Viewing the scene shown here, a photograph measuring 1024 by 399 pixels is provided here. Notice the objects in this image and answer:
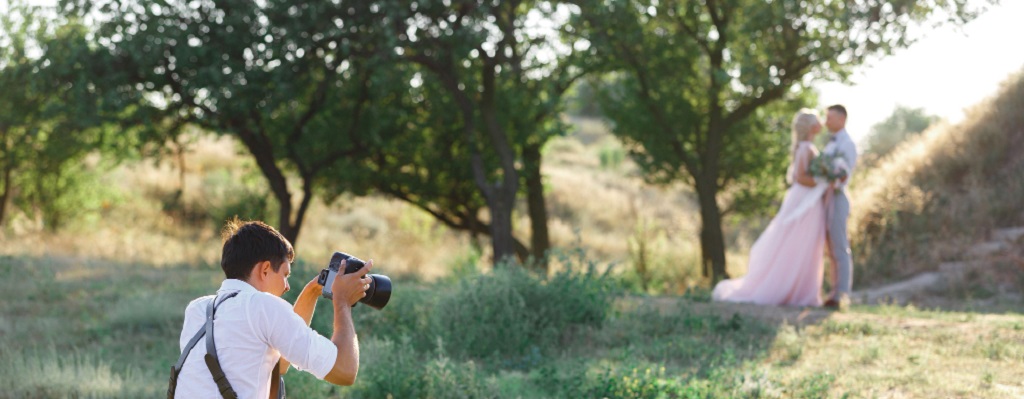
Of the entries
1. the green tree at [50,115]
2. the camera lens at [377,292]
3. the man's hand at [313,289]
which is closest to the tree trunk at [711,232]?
the green tree at [50,115]

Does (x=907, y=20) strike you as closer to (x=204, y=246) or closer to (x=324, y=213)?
(x=204, y=246)

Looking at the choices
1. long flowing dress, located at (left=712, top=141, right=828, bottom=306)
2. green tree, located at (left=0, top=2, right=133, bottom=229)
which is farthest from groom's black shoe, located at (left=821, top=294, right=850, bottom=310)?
green tree, located at (left=0, top=2, right=133, bottom=229)

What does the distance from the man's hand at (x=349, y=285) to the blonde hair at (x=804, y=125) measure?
817cm

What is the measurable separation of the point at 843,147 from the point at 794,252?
1325mm

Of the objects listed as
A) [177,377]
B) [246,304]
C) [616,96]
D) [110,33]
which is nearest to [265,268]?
[246,304]

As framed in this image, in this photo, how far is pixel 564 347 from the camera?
912cm

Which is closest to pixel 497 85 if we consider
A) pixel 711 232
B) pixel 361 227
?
pixel 711 232

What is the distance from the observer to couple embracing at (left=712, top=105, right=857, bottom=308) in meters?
10.9

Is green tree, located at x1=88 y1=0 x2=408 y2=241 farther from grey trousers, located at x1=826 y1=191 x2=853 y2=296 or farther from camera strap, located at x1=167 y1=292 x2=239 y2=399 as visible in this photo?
camera strap, located at x1=167 y1=292 x2=239 y2=399

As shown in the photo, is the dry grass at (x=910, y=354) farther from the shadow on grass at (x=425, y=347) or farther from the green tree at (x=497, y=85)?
the green tree at (x=497, y=85)

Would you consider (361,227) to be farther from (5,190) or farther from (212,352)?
(212,352)

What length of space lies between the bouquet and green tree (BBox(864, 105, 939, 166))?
972 inches

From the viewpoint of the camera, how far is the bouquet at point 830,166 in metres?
10.8

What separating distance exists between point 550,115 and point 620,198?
2077cm
